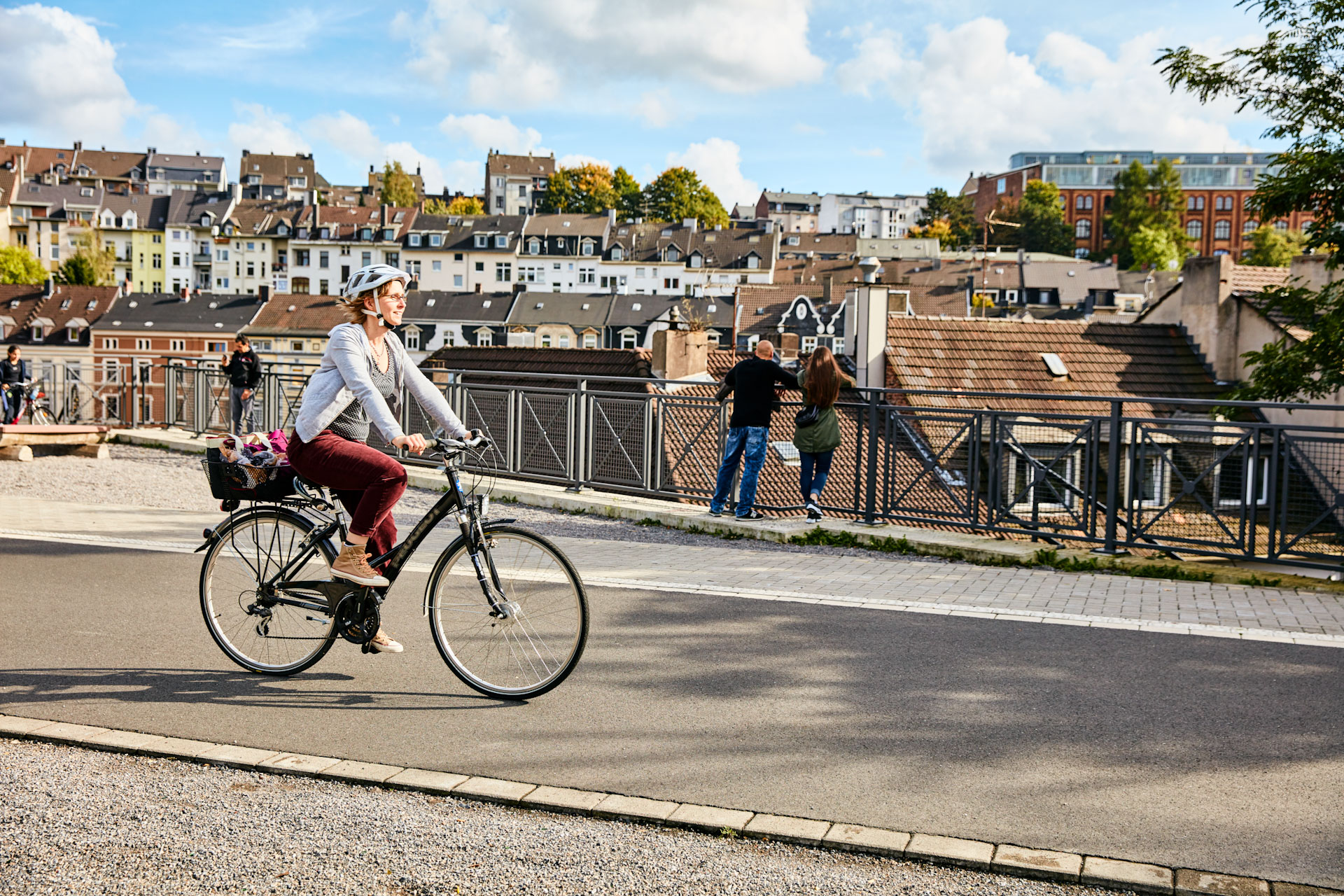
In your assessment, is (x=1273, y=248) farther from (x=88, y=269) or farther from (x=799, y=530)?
(x=799, y=530)

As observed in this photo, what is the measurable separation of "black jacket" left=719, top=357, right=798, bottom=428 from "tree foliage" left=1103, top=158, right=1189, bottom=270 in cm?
13415

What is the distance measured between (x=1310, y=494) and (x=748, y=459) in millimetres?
4967

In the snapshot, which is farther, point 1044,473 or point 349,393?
point 1044,473

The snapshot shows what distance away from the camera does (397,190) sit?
141 m

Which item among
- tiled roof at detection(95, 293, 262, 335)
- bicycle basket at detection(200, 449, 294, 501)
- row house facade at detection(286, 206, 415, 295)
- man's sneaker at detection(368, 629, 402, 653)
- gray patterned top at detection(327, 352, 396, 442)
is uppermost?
row house facade at detection(286, 206, 415, 295)

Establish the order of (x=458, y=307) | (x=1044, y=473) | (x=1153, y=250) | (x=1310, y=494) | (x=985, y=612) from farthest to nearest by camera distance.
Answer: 1. (x=1153, y=250)
2. (x=458, y=307)
3. (x=1044, y=473)
4. (x=1310, y=494)
5. (x=985, y=612)

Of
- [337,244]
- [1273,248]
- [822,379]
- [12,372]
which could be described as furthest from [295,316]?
[822,379]

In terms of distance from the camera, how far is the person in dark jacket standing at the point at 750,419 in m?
12.0

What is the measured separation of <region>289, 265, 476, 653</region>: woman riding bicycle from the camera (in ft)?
17.9

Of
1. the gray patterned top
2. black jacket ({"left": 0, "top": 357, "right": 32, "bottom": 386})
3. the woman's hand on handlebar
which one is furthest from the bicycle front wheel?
black jacket ({"left": 0, "top": 357, "right": 32, "bottom": 386})

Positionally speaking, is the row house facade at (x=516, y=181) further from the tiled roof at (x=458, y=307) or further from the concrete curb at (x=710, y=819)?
the concrete curb at (x=710, y=819)

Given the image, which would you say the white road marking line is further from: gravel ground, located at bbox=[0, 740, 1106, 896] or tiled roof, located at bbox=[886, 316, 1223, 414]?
tiled roof, located at bbox=[886, 316, 1223, 414]

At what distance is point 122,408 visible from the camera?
23594mm

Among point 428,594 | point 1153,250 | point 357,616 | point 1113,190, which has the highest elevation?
point 1113,190
